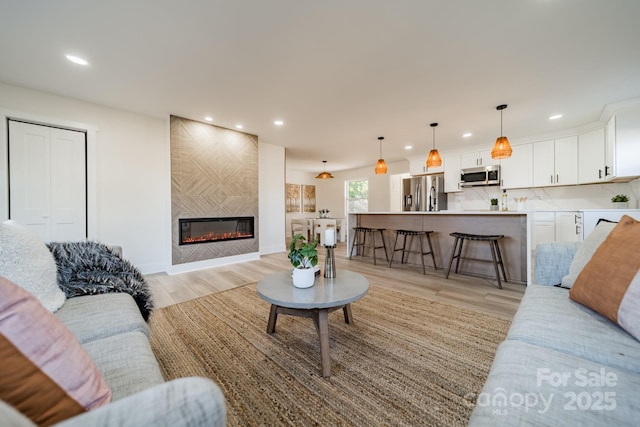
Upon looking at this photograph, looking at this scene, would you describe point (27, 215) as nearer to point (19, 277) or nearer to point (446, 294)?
point (19, 277)

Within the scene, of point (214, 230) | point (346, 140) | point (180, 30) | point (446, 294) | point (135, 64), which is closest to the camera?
point (180, 30)

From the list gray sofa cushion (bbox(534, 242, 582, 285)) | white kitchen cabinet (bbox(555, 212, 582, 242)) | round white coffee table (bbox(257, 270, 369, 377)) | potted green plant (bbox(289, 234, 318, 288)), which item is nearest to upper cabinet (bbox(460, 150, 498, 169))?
white kitchen cabinet (bbox(555, 212, 582, 242))

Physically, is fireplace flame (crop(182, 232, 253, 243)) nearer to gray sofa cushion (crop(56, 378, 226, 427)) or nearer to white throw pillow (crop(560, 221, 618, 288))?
gray sofa cushion (crop(56, 378, 226, 427))

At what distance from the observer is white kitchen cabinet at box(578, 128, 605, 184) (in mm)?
3979

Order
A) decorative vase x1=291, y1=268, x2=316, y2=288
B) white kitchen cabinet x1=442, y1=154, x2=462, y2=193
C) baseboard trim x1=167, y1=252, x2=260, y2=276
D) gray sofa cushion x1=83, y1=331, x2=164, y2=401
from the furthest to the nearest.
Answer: white kitchen cabinet x1=442, y1=154, x2=462, y2=193, baseboard trim x1=167, y1=252, x2=260, y2=276, decorative vase x1=291, y1=268, x2=316, y2=288, gray sofa cushion x1=83, y1=331, x2=164, y2=401

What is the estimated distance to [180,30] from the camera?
2.01 meters

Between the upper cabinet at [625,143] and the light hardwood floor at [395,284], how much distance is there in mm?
2198

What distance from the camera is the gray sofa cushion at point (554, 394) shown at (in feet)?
2.11

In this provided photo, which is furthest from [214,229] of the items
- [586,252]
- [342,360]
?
[586,252]

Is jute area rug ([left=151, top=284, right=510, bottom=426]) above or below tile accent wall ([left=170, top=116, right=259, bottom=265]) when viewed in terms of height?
below

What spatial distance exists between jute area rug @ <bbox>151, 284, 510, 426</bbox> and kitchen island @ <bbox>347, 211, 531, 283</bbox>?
145 cm

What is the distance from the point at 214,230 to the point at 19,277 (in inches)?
130

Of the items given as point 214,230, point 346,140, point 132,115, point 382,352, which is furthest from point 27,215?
point 346,140

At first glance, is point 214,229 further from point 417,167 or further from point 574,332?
point 417,167
